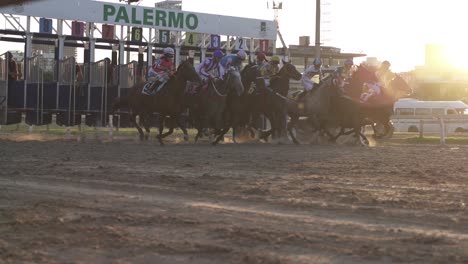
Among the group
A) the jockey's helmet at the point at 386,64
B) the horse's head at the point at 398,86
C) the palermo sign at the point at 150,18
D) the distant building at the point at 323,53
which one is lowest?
the horse's head at the point at 398,86

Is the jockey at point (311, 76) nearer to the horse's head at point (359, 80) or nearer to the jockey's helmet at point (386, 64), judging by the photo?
the horse's head at point (359, 80)

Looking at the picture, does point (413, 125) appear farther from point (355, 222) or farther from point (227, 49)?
point (355, 222)

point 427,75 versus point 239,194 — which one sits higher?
point 427,75

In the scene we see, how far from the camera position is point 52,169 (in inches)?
452

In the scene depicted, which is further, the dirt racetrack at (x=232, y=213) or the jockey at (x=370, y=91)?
the jockey at (x=370, y=91)

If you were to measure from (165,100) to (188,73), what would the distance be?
1.11 meters

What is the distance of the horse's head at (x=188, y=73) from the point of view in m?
19.4

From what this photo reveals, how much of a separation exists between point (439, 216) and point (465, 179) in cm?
383

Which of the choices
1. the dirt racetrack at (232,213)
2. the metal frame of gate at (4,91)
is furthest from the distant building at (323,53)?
the dirt racetrack at (232,213)

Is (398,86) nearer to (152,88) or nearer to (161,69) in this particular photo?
(161,69)

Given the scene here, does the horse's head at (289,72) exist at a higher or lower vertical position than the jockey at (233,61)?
lower

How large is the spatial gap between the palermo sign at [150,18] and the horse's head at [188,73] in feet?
21.3

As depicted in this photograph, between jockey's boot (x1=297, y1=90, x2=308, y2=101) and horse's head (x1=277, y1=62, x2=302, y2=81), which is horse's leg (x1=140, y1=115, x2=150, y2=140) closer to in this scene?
horse's head (x1=277, y1=62, x2=302, y2=81)

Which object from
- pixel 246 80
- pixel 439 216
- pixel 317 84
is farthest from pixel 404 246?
pixel 317 84
